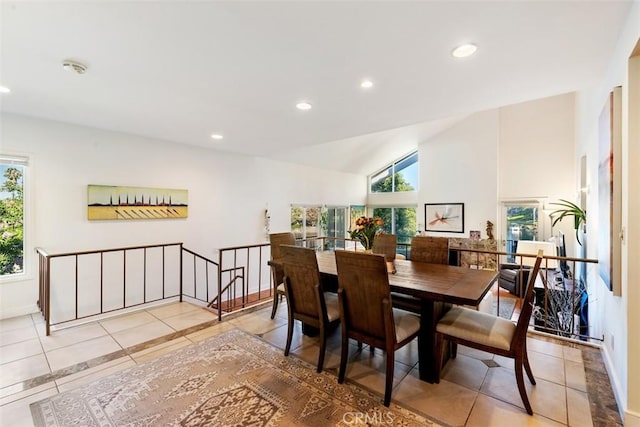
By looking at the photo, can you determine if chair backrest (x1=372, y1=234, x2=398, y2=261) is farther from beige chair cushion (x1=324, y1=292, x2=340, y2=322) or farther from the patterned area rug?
the patterned area rug

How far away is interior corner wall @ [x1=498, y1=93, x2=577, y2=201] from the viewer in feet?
22.7

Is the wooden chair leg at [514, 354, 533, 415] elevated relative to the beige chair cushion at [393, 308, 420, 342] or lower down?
lower down

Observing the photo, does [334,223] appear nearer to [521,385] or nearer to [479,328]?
[479,328]

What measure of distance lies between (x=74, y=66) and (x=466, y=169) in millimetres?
8539

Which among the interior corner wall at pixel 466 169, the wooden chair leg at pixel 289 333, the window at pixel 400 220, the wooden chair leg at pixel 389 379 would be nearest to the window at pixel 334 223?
the window at pixel 400 220

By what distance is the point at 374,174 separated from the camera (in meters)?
10.1

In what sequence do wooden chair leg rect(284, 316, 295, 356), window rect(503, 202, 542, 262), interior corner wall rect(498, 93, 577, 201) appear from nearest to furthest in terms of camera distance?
wooden chair leg rect(284, 316, 295, 356) → interior corner wall rect(498, 93, 577, 201) → window rect(503, 202, 542, 262)

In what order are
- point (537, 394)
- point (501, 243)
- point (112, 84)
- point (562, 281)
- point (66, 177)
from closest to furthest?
point (537, 394) → point (112, 84) → point (66, 177) → point (562, 281) → point (501, 243)

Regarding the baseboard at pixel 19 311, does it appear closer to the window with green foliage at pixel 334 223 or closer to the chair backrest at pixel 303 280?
the chair backrest at pixel 303 280

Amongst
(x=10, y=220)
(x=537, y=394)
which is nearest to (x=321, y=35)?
(x=537, y=394)

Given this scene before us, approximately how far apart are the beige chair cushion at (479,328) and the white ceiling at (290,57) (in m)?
2.11

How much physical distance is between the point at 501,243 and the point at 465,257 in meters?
1.00

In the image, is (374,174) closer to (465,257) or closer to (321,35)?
(465,257)

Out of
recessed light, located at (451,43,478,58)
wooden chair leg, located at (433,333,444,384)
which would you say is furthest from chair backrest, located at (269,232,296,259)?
recessed light, located at (451,43,478,58)
